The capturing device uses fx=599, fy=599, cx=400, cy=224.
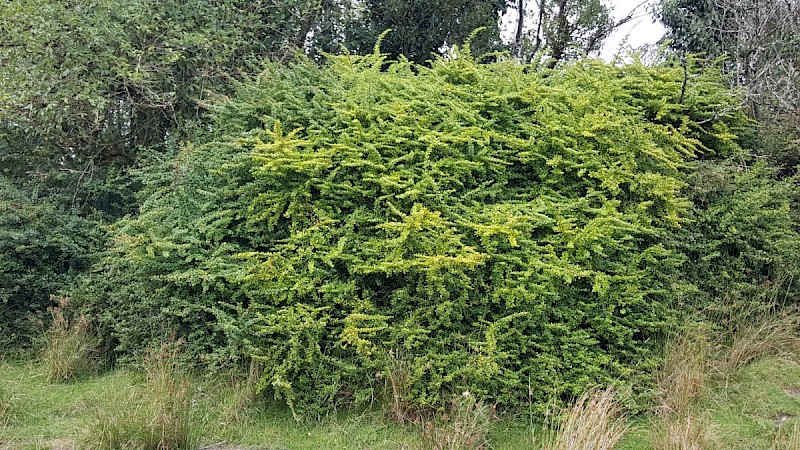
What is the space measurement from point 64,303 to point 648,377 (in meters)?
5.19

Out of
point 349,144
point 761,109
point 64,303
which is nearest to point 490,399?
point 349,144

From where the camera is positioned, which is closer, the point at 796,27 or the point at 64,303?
the point at 64,303

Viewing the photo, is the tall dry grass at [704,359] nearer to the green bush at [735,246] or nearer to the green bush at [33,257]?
the green bush at [735,246]

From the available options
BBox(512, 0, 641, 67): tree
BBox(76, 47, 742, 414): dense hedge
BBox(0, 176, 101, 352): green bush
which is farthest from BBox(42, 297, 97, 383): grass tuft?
BBox(512, 0, 641, 67): tree

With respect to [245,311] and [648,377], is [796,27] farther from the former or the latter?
[245,311]

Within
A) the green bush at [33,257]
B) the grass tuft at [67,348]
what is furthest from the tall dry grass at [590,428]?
the green bush at [33,257]

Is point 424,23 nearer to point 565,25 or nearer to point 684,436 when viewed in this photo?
point 565,25

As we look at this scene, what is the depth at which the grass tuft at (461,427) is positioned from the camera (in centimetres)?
371

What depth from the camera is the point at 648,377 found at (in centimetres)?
450

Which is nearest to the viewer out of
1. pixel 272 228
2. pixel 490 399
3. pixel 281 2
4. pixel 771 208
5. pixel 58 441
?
pixel 58 441

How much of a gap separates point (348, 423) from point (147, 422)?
1.35 m

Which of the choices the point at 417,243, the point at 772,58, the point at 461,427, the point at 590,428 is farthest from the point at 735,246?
the point at 461,427

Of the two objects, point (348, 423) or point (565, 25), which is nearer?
point (348, 423)

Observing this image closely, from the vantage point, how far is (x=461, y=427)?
3.88 m
